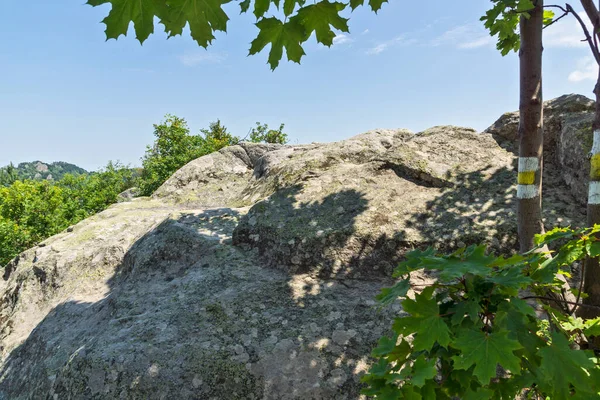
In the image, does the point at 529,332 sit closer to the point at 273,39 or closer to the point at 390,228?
the point at 273,39

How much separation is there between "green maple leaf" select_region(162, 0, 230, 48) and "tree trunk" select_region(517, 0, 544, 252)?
2374 mm

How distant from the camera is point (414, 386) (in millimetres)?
1501

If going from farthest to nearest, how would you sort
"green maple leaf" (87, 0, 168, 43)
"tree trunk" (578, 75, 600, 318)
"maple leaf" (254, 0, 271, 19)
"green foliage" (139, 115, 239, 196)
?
"green foliage" (139, 115, 239, 196)
"tree trunk" (578, 75, 600, 318)
"maple leaf" (254, 0, 271, 19)
"green maple leaf" (87, 0, 168, 43)

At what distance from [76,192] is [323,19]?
1752 cm

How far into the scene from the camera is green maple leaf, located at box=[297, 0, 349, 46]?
2328 mm

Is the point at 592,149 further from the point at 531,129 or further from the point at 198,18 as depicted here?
the point at 198,18

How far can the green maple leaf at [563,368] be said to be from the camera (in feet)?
4.46

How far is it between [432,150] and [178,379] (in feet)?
12.7

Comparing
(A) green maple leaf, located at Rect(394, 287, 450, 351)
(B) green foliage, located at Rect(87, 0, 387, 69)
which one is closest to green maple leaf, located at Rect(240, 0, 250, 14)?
(B) green foliage, located at Rect(87, 0, 387, 69)

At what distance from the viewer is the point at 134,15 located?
74.4 inches

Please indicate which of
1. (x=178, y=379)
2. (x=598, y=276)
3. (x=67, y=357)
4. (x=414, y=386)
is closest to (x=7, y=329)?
(x=67, y=357)

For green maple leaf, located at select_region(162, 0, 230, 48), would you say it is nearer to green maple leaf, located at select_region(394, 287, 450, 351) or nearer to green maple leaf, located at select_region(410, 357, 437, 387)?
green maple leaf, located at select_region(394, 287, 450, 351)

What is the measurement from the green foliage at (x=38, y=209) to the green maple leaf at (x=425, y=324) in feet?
45.1

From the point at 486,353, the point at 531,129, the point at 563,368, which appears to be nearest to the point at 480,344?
the point at 486,353
